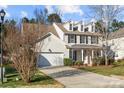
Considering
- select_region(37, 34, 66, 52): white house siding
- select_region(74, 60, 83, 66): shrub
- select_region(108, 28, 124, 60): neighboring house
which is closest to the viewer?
select_region(74, 60, 83, 66): shrub

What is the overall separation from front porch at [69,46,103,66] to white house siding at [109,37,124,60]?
4.54 meters

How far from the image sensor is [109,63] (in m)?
36.9

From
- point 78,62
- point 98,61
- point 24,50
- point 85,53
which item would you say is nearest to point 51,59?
point 78,62

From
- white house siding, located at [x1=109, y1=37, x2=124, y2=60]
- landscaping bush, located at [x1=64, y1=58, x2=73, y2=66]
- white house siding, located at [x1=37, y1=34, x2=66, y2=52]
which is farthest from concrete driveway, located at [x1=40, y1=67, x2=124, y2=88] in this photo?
white house siding, located at [x1=109, y1=37, x2=124, y2=60]

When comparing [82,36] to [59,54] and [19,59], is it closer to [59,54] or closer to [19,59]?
[59,54]

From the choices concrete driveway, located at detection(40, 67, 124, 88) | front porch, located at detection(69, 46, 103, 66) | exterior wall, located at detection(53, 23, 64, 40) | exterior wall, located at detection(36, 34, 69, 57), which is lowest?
concrete driveway, located at detection(40, 67, 124, 88)

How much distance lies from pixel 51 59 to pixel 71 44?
4.20m

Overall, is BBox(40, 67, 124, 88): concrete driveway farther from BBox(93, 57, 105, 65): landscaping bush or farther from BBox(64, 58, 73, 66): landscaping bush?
BBox(93, 57, 105, 65): landscaping bush

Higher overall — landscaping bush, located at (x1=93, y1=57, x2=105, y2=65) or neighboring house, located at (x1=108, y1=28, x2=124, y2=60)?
neighboring house, located at (x1=108, y1=28, x2=124, y2=60)

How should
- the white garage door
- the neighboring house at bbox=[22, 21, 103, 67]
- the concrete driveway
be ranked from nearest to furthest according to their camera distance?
1. the concrete driveway
2. the white garage door
3. the neighboring house at bbox=[22, 21, 103, 67]

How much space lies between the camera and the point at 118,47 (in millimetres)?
44156

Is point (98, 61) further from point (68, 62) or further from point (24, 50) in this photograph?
point (24, 50)

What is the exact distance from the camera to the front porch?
3869cm
